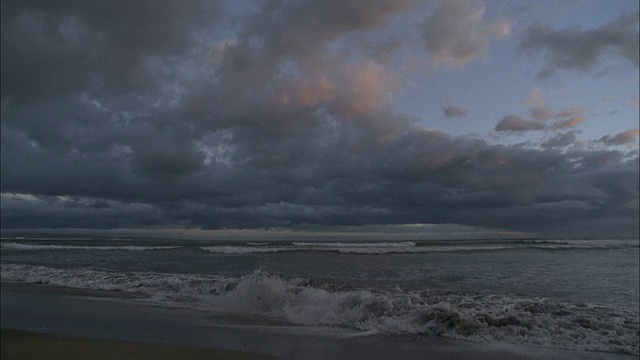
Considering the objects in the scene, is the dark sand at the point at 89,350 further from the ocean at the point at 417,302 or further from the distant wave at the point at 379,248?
the distant wave at the point at 379,248

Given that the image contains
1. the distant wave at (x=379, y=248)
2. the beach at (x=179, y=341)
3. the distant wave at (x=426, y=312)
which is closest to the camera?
the beach at (x=179, y=341)

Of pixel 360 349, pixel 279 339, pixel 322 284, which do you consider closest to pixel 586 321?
pixel 360 349

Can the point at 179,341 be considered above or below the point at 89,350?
below

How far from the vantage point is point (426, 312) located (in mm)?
9961

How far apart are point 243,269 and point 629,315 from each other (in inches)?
640


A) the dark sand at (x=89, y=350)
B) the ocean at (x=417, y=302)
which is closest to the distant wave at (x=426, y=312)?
the ocean at (x=417, y=302)

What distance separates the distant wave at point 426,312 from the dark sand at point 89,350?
12.3ft

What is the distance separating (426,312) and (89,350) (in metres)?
7.03

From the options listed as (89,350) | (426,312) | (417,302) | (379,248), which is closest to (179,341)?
(89,350)

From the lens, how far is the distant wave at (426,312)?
895 cm

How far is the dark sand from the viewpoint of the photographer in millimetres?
5926

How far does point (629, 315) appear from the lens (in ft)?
34.2

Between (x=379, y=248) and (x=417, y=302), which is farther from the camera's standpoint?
(x=379, y=248)

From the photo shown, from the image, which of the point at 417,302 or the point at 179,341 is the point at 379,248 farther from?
the point at 179,341
